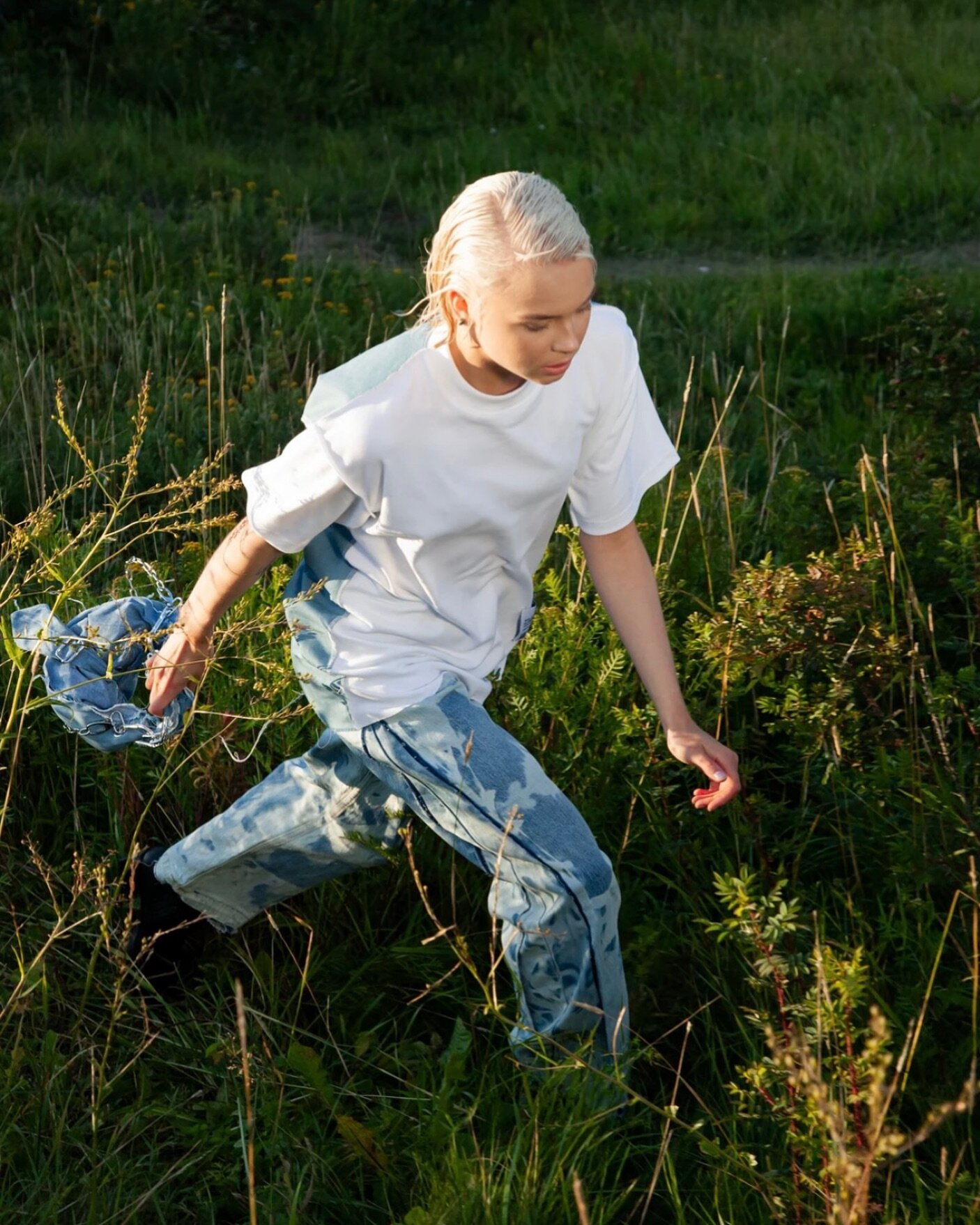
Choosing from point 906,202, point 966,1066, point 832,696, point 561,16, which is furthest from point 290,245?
point 966,1066

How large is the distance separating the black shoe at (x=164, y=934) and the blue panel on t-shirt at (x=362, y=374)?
1.07m

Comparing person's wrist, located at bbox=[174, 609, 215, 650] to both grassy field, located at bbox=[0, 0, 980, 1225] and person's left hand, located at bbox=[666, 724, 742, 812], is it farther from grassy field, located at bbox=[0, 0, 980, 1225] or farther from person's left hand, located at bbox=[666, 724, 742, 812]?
person's left hand, located at bbox=[666, 724, 742, 812]

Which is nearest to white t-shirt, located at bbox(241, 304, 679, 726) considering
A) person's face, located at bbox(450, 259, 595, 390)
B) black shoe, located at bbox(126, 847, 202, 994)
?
person's face, located at bbox(450, 259, 595, 390)

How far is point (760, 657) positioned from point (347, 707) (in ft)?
2.82

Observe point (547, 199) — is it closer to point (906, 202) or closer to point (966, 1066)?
point (966, 1066)

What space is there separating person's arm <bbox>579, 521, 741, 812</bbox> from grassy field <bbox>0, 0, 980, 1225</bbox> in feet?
0.95

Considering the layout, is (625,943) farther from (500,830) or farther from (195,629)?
(195,629)

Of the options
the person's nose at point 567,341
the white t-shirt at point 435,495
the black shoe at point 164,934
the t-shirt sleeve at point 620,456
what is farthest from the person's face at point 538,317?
the black shoe at point 164,934

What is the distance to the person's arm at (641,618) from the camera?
2.54 m

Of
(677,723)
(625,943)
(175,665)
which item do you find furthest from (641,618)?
(175,665)

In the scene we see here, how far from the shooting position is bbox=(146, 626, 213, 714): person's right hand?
2.55m

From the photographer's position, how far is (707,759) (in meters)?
2.48

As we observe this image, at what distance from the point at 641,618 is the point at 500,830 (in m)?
0.49

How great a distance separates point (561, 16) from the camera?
32.6 feet
